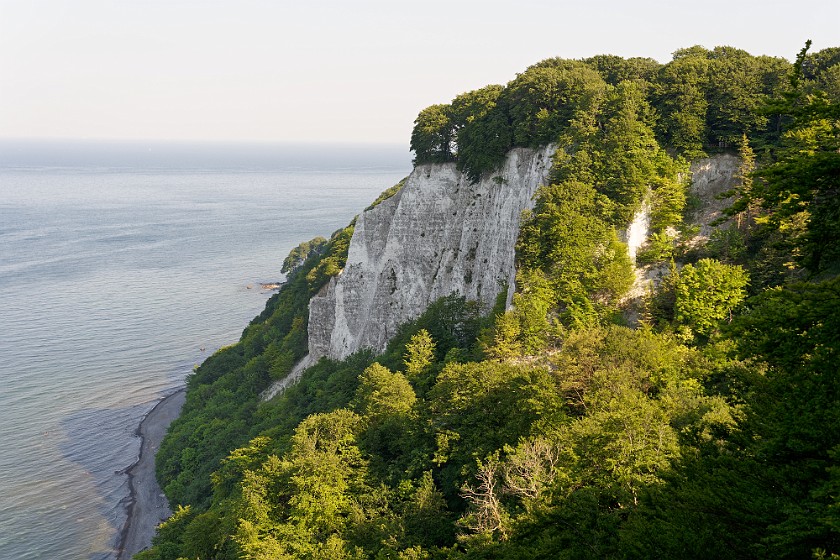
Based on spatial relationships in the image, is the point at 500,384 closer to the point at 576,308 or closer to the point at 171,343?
the point at 576,308

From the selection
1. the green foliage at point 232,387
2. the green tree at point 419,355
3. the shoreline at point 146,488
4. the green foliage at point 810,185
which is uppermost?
the green foliage at point 810,185

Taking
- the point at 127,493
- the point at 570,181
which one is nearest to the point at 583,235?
the point at 570,181

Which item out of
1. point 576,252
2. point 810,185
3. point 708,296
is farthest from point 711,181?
point 810,185

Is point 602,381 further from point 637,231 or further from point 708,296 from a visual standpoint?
point 637,231

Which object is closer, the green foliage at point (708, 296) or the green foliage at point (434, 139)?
the green foliage at point (708, 296)

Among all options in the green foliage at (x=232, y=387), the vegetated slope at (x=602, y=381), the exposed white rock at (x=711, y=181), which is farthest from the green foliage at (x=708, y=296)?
the green foliage at (x=232, y=387)

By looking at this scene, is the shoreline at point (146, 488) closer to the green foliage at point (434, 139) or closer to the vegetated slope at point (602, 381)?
the vegetated slope at point (602, 381)

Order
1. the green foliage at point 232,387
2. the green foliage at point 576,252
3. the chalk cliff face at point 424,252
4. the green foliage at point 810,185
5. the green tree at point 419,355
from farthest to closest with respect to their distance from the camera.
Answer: the green foliage at point 232,387 → the chalk cliff face at point 424,252 → the green tree at point 419,355 → the green foliage at point 576,252 → the green foliage at point 810,185

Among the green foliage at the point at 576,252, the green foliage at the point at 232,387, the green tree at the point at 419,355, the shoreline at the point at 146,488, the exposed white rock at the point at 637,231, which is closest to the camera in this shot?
the green foliage at the point at 576,252
